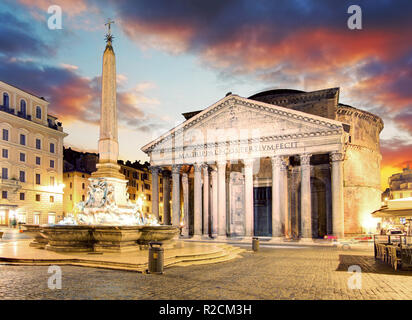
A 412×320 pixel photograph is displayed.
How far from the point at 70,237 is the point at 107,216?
189 centimetres

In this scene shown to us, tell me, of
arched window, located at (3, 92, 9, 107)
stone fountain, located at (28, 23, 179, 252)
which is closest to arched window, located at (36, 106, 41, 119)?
arched window, located at (3, 92, 9, 107)

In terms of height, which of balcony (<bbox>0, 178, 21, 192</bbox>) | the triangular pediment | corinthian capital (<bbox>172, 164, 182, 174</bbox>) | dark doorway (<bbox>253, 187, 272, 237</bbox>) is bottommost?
dark doorway (<bbox>253, 187, 272, 237</bbox>)

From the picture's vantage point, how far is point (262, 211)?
4212 centimetres

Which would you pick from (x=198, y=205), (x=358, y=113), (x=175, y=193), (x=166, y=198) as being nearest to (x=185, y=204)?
(x=166, y=198)

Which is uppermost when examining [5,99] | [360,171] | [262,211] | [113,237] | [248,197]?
[5,99]

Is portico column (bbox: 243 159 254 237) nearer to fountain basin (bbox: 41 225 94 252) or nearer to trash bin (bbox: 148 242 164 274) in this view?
fountain basin (bbox: 41 225 94 252)

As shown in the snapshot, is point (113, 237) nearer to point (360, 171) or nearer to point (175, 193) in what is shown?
point (175, 193)

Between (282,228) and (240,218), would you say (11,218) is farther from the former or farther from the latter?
(282,228)

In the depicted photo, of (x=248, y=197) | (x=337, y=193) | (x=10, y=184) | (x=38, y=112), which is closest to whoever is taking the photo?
(x=337, y=193)

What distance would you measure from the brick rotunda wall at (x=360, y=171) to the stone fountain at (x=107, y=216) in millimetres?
28944

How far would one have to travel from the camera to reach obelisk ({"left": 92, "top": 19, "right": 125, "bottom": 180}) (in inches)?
688

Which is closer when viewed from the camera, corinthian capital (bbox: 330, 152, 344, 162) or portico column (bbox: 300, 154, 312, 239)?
corinthian capital (bbox: 330, 152, 344, 162)

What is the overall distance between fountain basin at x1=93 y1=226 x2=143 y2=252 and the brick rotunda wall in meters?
31.4

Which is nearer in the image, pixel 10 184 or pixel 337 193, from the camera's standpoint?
pixel 337 193
